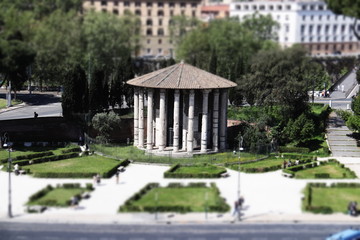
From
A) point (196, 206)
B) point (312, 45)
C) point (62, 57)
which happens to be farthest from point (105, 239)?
point (312, 45)

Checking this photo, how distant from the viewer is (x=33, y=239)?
2277 inches

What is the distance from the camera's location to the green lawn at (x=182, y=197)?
220 feet

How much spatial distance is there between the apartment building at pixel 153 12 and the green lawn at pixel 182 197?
12551 centimetres

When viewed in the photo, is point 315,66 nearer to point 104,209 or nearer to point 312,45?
point 312,45

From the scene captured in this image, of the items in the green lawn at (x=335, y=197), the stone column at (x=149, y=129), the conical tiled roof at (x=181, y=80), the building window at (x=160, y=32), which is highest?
the building window at (x=160, y=32)

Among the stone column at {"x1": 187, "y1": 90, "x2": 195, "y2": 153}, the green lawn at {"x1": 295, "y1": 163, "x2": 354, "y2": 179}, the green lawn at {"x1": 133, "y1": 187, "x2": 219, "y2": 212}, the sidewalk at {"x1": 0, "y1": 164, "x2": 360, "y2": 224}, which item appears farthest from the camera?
the stone column at {"x1": 187, "y1": 90, "x2": 195, "y2": 153}

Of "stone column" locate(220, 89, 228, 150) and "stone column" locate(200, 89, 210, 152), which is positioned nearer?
"stone column" locate(200, 89, 210, 152)

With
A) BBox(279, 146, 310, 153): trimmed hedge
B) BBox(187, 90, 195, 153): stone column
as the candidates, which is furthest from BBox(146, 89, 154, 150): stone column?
BBox(279, 146, 310, 153): trimmed hedge

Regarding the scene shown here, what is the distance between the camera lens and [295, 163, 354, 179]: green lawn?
79.6 m

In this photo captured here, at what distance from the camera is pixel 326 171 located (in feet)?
272

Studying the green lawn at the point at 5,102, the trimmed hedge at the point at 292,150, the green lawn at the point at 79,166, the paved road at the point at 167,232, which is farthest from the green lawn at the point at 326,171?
the green lawn at the point at 5,102

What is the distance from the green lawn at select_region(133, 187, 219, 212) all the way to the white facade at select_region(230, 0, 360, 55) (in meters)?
118

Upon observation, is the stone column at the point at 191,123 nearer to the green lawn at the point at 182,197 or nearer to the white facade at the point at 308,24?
the green lawn at the point at 182,197

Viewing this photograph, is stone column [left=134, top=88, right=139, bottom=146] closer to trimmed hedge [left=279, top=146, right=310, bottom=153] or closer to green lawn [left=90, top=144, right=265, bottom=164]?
green lawn [left=90, top=144, right=265, bottom=164]
